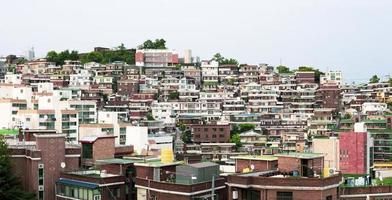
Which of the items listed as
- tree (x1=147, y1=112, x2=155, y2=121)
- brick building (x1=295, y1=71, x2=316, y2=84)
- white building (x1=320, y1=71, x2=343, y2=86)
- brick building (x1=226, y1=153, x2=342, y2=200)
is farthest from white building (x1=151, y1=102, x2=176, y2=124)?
brick building (x1=226, y1=153, x2=342, y2=200)

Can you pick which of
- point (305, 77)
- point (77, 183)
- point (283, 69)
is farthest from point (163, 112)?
point (77, 183)

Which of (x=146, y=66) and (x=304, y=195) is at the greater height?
(x=146, y=66)

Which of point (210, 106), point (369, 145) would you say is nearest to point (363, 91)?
point (210, 106)

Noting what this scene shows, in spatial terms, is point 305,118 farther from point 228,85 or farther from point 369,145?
point 369,145

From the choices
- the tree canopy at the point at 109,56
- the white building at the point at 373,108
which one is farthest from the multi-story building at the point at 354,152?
the tree canopy at the point at 109,56

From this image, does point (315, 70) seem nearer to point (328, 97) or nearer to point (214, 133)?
point (328, 97)

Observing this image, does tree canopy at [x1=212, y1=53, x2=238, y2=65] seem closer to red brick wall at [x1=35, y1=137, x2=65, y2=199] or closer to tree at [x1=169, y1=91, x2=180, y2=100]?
tree at [x1=169, y1=91, x2=180, y2=100]
